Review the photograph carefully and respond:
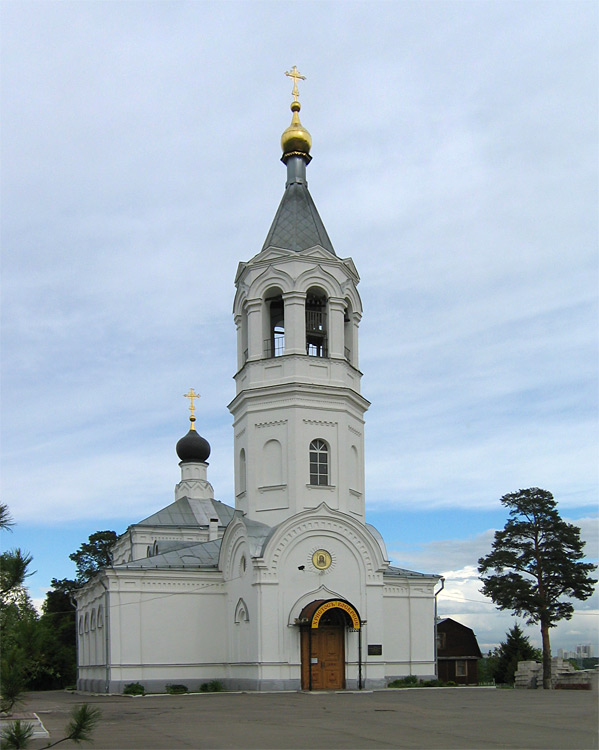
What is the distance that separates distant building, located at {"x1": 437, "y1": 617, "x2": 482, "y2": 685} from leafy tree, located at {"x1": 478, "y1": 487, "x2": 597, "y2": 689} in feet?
28.3

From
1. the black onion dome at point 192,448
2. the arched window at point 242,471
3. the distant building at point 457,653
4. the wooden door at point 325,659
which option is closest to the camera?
the wooden door at point 325,659

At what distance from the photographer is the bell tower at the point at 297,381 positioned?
26203mm

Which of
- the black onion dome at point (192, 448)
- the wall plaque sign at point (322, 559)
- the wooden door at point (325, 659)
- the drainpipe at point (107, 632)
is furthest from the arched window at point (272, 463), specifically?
the black onion dome at point (192, 448)

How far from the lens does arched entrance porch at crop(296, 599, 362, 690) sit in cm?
2403

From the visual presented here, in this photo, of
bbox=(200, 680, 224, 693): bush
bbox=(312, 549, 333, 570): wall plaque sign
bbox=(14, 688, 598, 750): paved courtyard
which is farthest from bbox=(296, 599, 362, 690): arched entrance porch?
bbox=(200, 680, 224, 693): bush

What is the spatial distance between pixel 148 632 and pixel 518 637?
25.2 metres

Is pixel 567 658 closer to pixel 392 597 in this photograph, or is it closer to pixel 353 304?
pixel 392 597

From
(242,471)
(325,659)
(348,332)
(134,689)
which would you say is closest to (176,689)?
(134,689)

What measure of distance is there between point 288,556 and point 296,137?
45.0ft

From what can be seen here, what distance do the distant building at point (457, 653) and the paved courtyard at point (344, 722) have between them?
18.5m

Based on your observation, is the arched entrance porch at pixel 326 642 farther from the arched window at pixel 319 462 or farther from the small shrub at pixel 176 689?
the arched window at pixel 319 462

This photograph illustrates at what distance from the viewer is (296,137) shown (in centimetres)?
2953

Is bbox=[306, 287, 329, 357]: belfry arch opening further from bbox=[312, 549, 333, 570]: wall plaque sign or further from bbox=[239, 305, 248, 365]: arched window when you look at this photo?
bbox=[312, 549, 333, 570]: wall plaque sign

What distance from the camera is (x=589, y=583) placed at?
103ft
